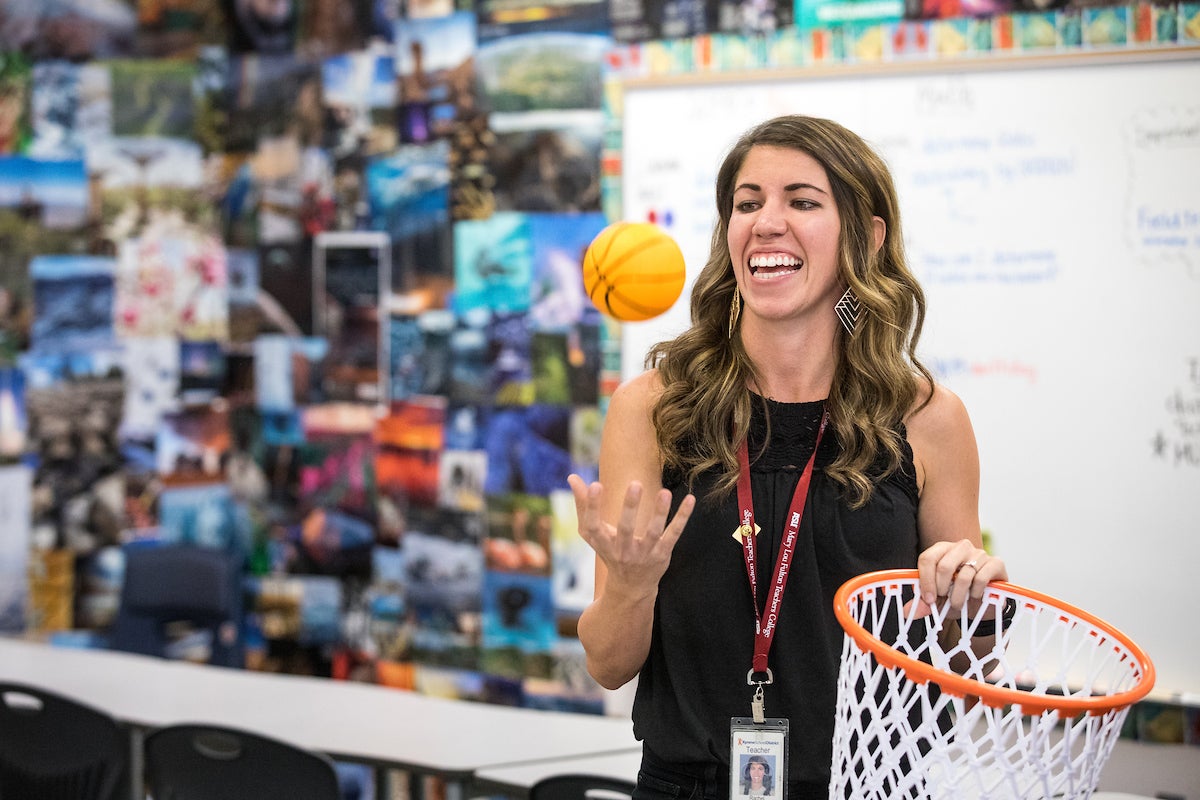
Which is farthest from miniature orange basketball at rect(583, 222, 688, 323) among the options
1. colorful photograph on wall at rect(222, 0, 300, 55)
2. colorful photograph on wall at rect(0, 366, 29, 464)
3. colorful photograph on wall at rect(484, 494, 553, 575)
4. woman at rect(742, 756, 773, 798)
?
colorful photograph on wall at rect(0, 366, 29, 464)

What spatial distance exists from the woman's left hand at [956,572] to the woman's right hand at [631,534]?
319mm

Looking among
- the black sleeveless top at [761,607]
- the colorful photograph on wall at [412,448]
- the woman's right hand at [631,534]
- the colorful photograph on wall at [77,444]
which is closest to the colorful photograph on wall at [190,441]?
the colorful photograph on wall at [77,444]

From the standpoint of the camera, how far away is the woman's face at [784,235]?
163 centimetres

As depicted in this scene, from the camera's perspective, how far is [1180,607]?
2.86 meters

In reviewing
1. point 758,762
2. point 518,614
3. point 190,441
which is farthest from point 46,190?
point 758,762

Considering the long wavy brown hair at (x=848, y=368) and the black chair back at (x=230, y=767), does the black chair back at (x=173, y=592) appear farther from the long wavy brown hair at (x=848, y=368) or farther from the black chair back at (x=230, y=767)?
the long wavy brown hair at (x=848, y=368)

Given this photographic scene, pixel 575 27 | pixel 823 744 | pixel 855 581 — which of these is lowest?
pixel 823 744

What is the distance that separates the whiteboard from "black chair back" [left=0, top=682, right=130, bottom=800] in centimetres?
165

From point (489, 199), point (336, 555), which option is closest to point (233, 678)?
point (336, 555)

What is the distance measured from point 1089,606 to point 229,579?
248cm

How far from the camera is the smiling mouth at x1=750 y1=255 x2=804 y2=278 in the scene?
1630 millimetres

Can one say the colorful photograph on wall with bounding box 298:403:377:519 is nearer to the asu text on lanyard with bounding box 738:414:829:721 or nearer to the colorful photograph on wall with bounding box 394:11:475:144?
the colorful photograph on wall with bounding box 394:11:475:144

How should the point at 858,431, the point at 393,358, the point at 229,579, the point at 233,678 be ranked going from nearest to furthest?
the point at 858,431 < the point at 233,678 < the point at 229,579 < the point at 393,358

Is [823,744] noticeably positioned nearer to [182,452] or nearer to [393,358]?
[393,358]
